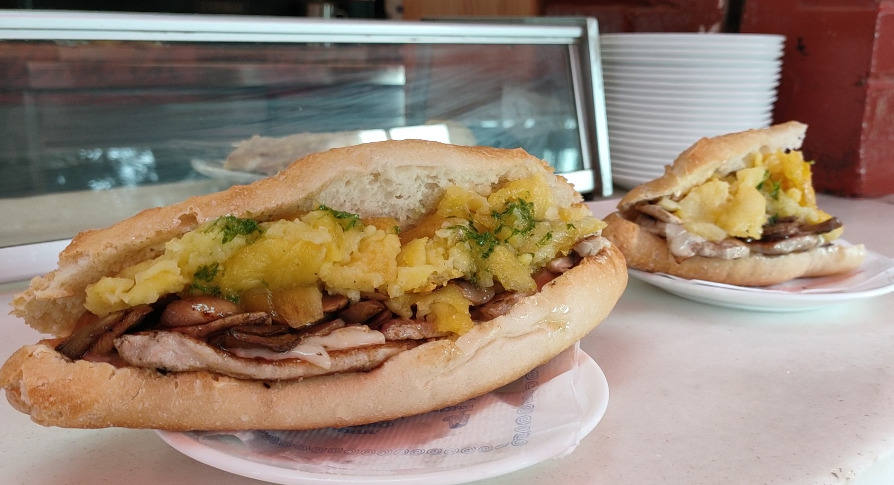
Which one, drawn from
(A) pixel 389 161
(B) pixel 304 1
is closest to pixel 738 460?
(A) pixel 389 161

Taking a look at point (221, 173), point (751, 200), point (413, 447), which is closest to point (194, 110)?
point (221, 173)

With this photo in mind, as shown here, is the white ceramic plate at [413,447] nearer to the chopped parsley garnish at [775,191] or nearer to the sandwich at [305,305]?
the sandwich at [305,305]

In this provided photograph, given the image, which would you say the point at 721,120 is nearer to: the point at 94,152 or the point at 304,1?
the point at 94,152

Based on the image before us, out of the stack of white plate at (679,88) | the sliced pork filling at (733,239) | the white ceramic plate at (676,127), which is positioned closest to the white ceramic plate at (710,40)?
the stack of white plate at (679,88)

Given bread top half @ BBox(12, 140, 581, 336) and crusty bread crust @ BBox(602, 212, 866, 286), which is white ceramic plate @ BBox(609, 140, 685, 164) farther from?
bread top half @ BBox(12, 140, 581, 336)

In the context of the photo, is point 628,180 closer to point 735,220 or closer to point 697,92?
point 697,92

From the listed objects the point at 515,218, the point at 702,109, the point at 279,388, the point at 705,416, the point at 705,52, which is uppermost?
the point at 705,52

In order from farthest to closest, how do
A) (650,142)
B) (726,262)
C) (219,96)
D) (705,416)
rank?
(650,142) → (219,96) → (726,262) → (705,416)
